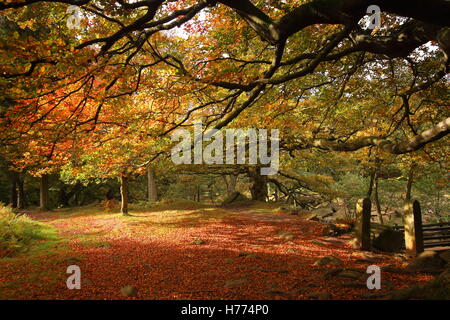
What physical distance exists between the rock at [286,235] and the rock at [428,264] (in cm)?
434

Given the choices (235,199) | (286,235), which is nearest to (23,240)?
(286,235)

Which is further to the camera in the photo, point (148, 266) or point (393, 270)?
point (148, 266)

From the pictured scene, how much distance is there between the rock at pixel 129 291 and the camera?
5250 mm

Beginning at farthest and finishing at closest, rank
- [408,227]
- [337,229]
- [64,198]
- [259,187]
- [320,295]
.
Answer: [64,198], [259,187], [337,229], [408,227], [320,295]

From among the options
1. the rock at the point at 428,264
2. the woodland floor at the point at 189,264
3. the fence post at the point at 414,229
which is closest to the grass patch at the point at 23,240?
the woodland floor at the point at 189,264

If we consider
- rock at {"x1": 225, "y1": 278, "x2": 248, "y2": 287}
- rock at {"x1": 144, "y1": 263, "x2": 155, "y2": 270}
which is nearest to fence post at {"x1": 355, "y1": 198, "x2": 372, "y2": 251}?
rock at {"x1": 225, "y1": 278, "x2": 248, "y2": 287}

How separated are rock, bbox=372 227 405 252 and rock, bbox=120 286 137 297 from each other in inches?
315

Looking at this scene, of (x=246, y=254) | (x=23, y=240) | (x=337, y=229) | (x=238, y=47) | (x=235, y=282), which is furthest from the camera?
(x=337, y=229)

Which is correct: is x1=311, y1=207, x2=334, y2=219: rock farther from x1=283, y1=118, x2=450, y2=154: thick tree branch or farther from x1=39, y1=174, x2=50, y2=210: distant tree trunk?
x1=39, y1=174, x2=50, y2=210: distant tree trunk

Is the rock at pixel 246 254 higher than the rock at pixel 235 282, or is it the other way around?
the rock at pixel 235 282

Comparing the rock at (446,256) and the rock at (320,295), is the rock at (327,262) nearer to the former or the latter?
the rock at (320,295)

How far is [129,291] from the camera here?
17.4 ft

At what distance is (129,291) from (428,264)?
6.84 m

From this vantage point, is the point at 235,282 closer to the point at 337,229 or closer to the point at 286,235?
the point at 286,235
